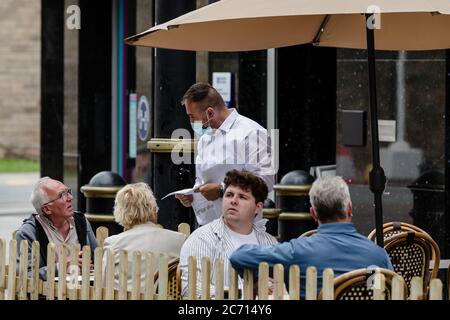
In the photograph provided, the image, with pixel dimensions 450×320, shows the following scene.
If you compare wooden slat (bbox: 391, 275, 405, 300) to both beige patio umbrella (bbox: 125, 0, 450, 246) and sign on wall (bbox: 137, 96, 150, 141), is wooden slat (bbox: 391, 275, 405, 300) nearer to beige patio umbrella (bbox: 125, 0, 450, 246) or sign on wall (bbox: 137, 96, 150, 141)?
beige patio umbrella (bbox: 125, 0, 450, 246)

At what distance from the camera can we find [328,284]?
18.2 feet

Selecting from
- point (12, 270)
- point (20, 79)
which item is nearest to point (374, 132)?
point (12, 270)

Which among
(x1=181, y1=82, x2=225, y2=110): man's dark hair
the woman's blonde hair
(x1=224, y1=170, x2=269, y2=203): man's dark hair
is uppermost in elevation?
(x1=181, y1=82, x2=225, y2=110): man's dark hair

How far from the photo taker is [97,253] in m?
6.55

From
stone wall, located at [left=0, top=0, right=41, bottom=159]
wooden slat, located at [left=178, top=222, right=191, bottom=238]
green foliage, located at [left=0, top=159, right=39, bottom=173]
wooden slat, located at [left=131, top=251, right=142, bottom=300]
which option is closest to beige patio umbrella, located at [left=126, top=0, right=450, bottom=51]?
wooden slat, located at [left=178, top=222, right=191, bottom=238]

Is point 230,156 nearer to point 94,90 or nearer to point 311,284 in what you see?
point 311,284

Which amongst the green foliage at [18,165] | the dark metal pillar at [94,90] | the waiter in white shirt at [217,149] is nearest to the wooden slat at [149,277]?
the waiter in white shirt at [217,149]

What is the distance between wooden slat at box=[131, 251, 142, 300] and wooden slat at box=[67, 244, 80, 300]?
17.0 inches

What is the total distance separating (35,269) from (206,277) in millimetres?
1330

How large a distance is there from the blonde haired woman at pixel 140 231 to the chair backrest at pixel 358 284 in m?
1.48

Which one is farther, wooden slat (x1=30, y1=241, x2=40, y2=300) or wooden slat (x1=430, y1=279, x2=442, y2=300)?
wooden slat (x1=30, y1=241, x2=40, y2=300)

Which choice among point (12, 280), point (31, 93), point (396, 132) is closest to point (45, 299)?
point (12, 280)

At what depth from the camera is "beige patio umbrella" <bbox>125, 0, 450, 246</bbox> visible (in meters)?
7.15

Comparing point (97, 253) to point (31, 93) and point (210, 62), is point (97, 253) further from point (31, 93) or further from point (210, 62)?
point (31, 93)
